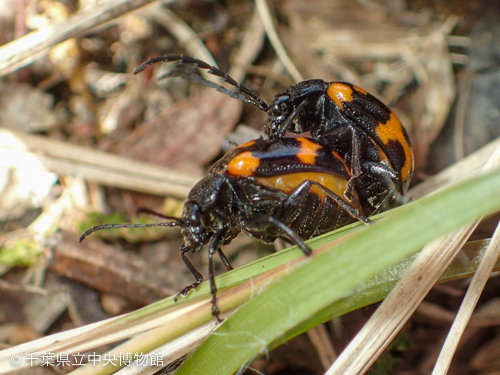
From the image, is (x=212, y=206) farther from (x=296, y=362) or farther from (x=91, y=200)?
(x=91, y=200)

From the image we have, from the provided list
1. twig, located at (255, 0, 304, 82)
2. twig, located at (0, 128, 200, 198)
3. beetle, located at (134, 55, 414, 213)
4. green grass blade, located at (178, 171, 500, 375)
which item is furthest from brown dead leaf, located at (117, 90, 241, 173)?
green grass blade, located at (178, 171, 500, 375)

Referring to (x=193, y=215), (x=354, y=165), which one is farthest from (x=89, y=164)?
(x=354, y=165)

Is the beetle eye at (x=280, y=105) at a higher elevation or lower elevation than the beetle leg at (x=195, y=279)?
higher

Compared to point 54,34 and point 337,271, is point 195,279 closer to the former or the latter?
point 337,271

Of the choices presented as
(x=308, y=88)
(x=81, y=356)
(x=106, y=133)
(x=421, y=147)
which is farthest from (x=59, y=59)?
(x=421, y=147)

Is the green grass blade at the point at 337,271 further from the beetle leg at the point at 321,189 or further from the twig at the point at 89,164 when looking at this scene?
the twig at the point at 89,164

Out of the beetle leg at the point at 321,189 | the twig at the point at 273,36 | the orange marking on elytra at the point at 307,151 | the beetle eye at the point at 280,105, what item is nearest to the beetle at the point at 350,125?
the beetle eye at the point at 280,105
